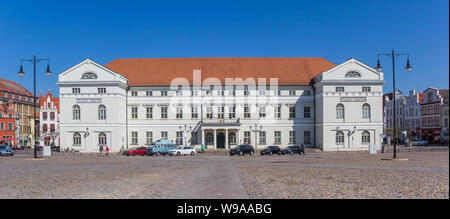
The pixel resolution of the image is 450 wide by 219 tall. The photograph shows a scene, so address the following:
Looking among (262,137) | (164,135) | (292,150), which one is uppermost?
(164,135)

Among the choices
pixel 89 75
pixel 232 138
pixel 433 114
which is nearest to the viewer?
pixel 433 114

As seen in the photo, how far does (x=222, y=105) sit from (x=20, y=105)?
50012mm

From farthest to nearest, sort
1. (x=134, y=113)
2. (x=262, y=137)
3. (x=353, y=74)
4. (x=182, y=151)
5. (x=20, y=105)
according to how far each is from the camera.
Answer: (x=20, y=105), (x=262, y=137), (x=134, y=113), (x=353, y=74), (x=182, y=151)

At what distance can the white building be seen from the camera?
2192 inches

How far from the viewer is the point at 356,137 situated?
186 ft

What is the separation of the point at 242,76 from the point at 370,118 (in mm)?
19381

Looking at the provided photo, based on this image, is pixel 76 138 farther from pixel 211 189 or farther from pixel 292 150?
pixel 211 189

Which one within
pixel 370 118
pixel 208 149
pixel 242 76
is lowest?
pixel 208 149

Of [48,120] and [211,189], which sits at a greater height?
[48,120]

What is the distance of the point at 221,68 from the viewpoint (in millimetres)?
62531

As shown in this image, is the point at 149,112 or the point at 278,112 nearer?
the point at 149,112

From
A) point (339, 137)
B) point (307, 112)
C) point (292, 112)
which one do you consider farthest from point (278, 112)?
point (339, 137)

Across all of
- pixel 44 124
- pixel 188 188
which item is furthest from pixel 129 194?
pixel 44 124
